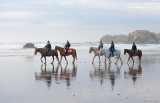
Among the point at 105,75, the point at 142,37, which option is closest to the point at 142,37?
the point at 142,37

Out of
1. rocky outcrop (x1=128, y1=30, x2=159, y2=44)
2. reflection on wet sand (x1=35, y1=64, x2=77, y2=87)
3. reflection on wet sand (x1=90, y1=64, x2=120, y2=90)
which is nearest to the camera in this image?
reflection on wet sand (x1=35, y1=64, x2=77, y2=87)

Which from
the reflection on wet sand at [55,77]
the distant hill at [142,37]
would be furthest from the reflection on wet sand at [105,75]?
the distant hill at [142,37]

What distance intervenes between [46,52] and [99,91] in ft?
55.4

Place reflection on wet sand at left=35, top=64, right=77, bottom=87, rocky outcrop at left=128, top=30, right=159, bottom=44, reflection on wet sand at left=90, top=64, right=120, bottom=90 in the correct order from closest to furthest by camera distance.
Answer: reflection on wet sand at left=35, top=64, right=77, bottom=87 → reflection on wet sand at left=90, top=64, right=120, bottom=90 → rocky outcrop at left=128, top=30, right=159, bottom=44

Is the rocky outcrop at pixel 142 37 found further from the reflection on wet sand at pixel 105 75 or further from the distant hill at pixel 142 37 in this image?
the reflection on wet sand at pixel 105 75

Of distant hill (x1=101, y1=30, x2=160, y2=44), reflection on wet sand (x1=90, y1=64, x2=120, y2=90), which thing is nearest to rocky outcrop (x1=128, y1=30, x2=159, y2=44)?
distant hill (x1=101, y1=30, x2=160, y2=44)

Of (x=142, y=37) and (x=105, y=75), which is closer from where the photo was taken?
(x=105, y=75)

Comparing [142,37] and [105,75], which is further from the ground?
[105,75]

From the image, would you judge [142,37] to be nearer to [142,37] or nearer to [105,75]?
[142,37]

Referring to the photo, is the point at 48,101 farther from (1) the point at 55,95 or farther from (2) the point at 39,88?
(2) the point at 39,88

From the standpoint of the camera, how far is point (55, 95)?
1078cm

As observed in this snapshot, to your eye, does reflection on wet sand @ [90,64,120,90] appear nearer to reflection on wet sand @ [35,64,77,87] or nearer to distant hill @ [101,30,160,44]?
reflection on wet sand @ [35,64,77,87]

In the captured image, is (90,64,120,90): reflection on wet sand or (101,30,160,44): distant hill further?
(101,30,160,44): distant hill

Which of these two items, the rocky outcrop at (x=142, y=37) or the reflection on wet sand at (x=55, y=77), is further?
the rocky outcrop at (x=142, y=37)
